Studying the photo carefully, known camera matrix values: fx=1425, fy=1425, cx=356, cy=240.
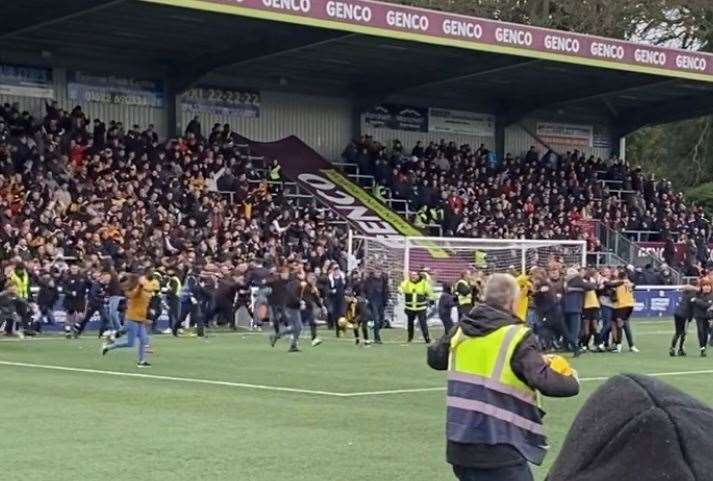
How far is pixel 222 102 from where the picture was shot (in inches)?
1800

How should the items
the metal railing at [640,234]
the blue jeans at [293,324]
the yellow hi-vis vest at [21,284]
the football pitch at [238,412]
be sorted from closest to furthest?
the football pitch at [238,412], the blue jeans at [293,324], the yellow hi-vis vest at [21,284], the metal railing at [640,234]

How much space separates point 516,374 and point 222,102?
1545 inches

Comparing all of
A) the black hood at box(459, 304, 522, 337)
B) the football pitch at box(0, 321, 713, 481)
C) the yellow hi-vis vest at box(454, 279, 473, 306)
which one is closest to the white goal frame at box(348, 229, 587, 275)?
the yellow hi-vis vest at box(454, 279, 473, 306)

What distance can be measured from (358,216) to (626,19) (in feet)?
78.8

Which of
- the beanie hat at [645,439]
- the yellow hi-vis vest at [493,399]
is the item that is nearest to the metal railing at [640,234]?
the yellow hi-vis vest at [493,399]

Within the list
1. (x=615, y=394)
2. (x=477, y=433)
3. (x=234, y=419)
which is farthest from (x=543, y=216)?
(x=615, y=394)

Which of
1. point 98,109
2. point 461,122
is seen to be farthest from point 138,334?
point 461,122

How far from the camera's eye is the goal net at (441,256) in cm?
3688

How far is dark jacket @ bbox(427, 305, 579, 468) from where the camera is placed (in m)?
7.00

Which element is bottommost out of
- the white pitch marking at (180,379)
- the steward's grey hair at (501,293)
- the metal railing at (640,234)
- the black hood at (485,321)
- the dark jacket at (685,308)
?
the white pitch marking at (180,379)

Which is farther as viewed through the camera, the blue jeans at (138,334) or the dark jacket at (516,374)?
the blue jeans at (138,334)

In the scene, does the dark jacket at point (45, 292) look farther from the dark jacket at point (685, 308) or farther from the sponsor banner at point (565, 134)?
the sponsor banner at point (565, 134)

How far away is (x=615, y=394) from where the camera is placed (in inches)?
70.9

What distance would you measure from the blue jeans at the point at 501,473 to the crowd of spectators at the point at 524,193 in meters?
37.7
